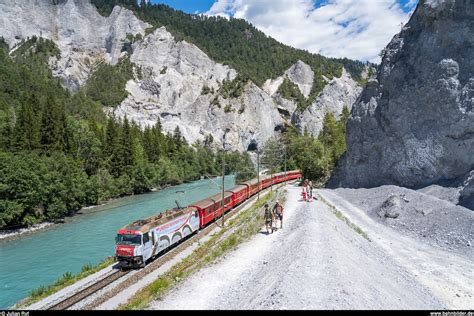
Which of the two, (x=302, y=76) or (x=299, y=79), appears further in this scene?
(x=302, y=76)

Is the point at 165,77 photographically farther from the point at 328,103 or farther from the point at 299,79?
the point at 328,103

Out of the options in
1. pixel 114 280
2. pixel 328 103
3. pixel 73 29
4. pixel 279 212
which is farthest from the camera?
pixel 73 29

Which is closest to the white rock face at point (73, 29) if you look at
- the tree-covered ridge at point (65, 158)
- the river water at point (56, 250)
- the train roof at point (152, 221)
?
the tree-covered ridge at point (65, 158)

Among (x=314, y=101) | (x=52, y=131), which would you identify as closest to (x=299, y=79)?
(x=314, y=101)

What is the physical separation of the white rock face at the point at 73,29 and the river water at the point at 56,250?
132 meters

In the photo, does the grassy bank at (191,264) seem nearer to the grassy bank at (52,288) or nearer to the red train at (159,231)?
the red train at (159,231)

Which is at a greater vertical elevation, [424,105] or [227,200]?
[424,105]

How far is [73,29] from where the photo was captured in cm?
17662

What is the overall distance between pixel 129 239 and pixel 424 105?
3006 centimetres

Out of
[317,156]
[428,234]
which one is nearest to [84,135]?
[317,156]

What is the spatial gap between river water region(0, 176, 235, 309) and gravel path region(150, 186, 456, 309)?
13.6 metres

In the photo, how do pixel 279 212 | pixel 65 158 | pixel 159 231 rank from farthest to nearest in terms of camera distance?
pixel 65 158 < pixel 159 231 < pixel 279 212

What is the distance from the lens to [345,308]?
383 inches

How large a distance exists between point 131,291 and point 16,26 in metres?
192
